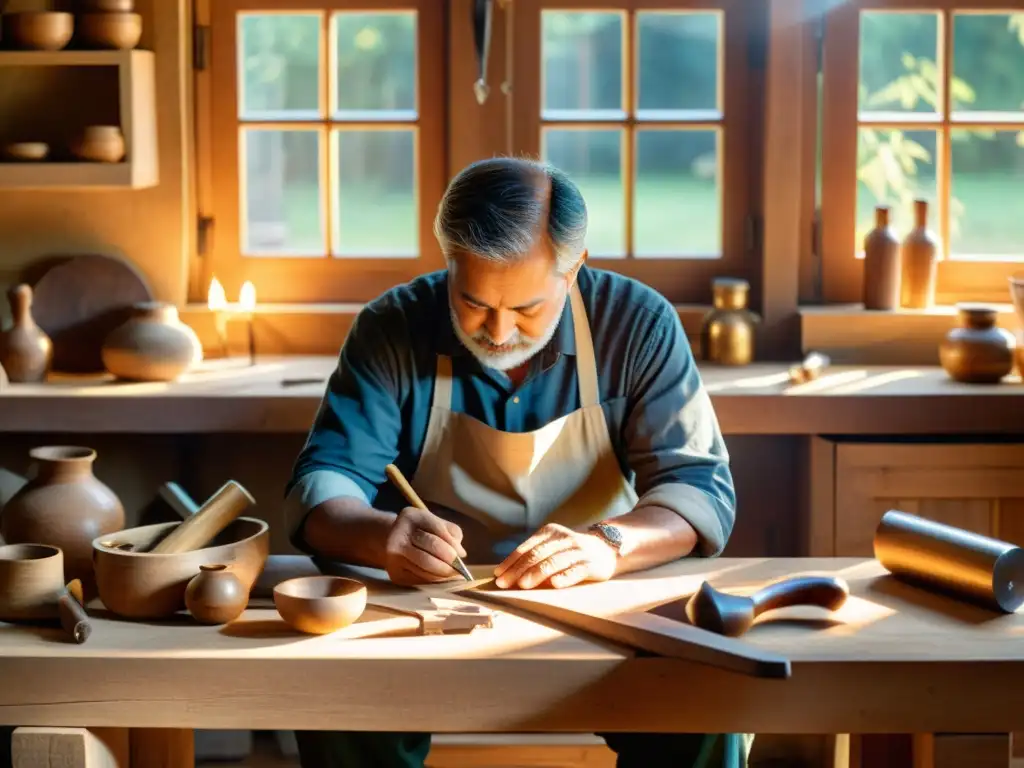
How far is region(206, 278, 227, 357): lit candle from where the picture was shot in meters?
4.10

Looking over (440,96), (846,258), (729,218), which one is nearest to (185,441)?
(440,96)

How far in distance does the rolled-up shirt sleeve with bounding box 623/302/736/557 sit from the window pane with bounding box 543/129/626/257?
1.38 meters

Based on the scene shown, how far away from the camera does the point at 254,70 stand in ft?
14.3

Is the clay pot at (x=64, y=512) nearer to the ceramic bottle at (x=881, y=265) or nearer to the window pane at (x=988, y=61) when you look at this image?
the ceramic bottle at (x=881, y=265)

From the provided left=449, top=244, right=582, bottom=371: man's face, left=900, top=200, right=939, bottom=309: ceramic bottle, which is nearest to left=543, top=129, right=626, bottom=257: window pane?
left=900, top=200, right=939, bottom=309: ceramic bottle

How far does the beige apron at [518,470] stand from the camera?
9.68 feet

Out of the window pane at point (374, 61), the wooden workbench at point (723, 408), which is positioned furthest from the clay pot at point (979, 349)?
the window pane at point (374, 61)

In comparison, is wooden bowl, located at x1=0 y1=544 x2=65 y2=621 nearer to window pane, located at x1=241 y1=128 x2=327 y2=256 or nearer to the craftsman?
the craftsman

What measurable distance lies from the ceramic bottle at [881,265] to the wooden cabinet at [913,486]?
1.96 ft

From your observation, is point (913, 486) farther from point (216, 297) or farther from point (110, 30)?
point (110, 30)

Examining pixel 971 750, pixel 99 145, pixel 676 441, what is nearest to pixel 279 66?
pixel 99 145

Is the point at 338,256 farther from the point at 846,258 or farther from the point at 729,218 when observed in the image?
the point at 846,258

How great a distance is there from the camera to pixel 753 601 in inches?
87.1

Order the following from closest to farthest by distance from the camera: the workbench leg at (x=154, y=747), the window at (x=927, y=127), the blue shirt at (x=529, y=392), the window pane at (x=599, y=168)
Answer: the workbench leg at (x=154, y=747)
the blue shirt at (x=529, y=392)
the window at (x=927, y=127)
the window pane at (x=599, y=168)
